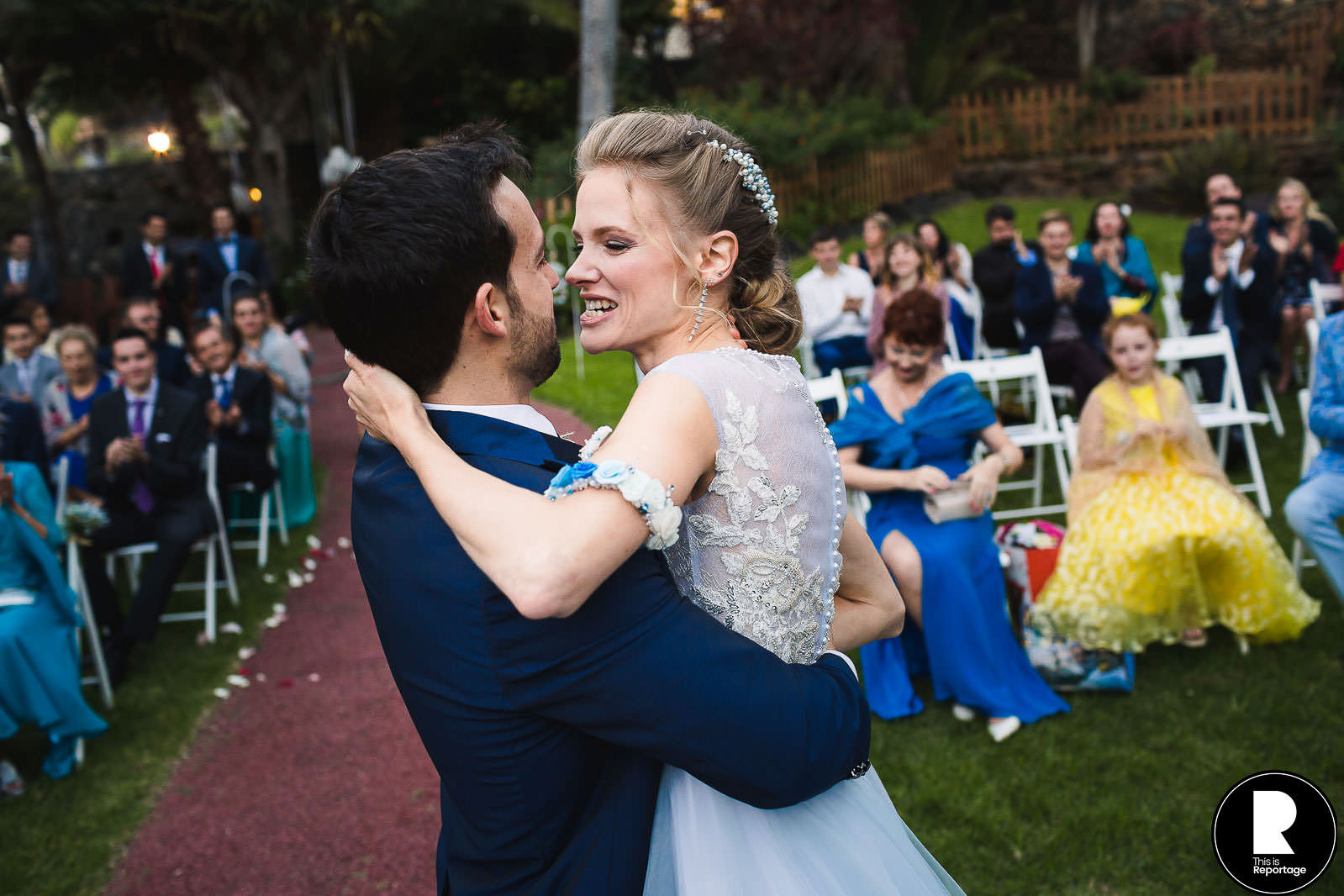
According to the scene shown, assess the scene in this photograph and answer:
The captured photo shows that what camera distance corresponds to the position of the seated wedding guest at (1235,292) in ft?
27.0

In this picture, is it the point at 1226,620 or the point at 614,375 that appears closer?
the point at 1226,620

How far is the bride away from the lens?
1346 mm

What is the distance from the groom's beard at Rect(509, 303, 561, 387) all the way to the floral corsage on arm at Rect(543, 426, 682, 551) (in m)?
0.29

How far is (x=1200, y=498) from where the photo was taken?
497 centimetres

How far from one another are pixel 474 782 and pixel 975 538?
3.74 m

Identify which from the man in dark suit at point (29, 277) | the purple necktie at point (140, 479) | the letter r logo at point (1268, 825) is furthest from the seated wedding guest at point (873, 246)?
the man in dark suit at point (29, 277)

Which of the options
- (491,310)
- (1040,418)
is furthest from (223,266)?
(491,310)

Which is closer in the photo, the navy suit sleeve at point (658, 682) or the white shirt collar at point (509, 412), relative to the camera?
the navy suit sleeve at point (658, 682)

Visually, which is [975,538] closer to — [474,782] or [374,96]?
[474,782]

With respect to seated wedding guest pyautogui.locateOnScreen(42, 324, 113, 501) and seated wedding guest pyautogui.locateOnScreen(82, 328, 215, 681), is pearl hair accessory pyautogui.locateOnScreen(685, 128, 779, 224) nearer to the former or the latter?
seated wedding guest pyautogui.locateOnScreen(82, 328, 215, 681)

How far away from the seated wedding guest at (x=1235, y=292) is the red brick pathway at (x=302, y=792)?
5984mm

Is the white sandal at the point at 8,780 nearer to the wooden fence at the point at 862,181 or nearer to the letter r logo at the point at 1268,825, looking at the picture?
the letter r logo at the point at 1268,825

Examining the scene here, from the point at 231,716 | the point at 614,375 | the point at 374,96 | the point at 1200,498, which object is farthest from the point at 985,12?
the point at 231,716

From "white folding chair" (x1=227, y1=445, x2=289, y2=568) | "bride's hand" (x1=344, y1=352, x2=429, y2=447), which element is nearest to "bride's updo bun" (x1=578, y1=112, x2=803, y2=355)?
"bride's hand" (x1=344, y1=352, x2=429, y2=447)
